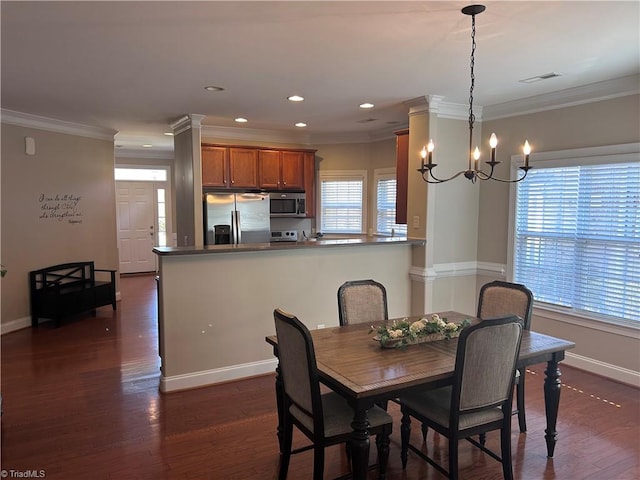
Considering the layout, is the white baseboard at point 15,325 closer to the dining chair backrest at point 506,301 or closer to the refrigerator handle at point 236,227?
the refrigerator handle at point 236,227

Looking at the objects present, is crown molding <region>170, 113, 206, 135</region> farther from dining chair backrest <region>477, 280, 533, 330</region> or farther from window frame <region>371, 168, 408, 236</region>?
dining chair backrest <region>477, 280, 533, 330</region>

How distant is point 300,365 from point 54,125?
17.7 feet

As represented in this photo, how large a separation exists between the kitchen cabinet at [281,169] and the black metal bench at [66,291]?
2685 mm

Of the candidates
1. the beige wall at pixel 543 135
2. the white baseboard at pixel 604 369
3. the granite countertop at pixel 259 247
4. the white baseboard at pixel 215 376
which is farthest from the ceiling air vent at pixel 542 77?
the white baseboard at pixel 215 376

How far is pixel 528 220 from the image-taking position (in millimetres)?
4625

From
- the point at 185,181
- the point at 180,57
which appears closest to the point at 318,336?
the point at 180,57

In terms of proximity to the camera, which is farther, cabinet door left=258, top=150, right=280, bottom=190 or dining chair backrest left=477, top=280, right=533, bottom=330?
cabinet door left=258, top=150, right=280, bottom=190

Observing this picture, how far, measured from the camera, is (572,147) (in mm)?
4188

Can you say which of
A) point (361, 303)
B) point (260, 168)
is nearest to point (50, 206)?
point (260, 168)

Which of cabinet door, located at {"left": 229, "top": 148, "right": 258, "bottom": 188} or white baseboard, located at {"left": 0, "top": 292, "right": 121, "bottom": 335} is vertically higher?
cabinet door, located at {"left": 229, "top": 148, "right": 258, "bottom": 188}

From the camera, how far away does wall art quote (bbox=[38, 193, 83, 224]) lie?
19.0ft

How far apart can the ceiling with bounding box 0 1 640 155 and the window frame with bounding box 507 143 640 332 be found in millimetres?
602

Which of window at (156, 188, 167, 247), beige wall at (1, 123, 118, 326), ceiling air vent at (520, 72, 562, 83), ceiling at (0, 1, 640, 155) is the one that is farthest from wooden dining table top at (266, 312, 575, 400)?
window at (156, 188, 167, 247)

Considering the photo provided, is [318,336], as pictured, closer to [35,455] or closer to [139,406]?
[139,406]
